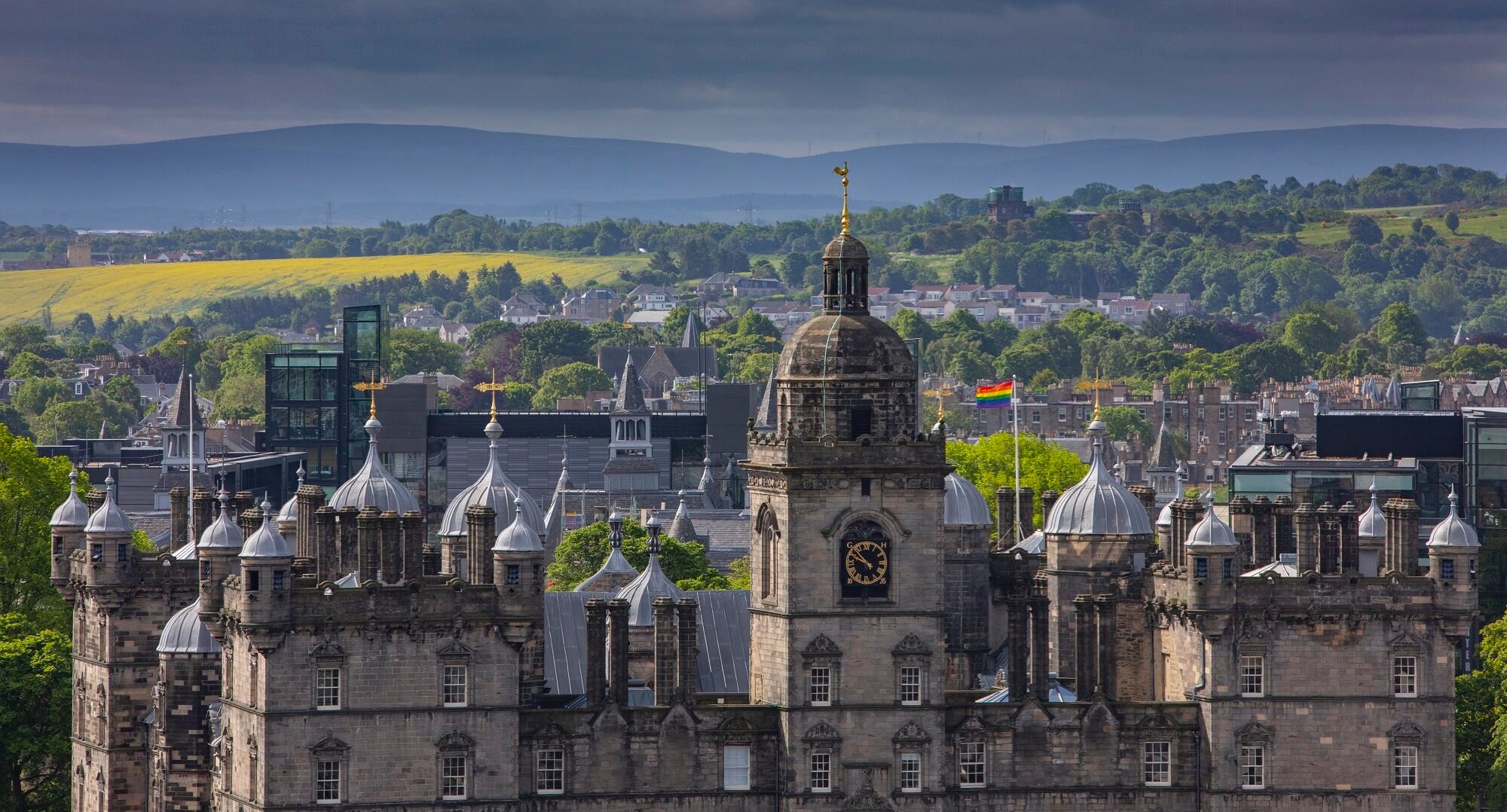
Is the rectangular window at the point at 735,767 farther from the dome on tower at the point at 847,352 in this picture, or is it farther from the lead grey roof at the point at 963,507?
the lead grey roof at the point at 963,507

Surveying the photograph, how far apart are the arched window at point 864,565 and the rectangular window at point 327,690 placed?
726 inches

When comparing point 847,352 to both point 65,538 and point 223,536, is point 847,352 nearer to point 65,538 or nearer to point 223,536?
point 223,536

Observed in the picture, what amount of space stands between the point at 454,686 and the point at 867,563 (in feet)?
50.8

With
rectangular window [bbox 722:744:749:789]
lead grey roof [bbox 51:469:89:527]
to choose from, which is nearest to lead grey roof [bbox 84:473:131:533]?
lead grey roof [bbox 51:469:89:527]

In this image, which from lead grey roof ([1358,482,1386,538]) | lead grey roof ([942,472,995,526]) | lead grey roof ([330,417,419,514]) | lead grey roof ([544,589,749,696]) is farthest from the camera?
lead grey roof ([942,472,995,526])

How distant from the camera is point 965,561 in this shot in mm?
140375

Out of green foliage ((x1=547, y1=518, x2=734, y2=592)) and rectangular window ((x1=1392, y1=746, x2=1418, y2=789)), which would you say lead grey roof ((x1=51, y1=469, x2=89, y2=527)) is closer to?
green foliage ((x1=547, y1=518, x2=734, y2=592))

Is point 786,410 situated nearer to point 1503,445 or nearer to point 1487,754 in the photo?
point 1487,754

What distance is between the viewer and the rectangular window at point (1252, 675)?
12406 centimetres

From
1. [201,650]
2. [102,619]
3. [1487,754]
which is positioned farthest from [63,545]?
[1487,754]

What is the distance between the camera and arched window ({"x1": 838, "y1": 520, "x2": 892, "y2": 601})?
12269 cm

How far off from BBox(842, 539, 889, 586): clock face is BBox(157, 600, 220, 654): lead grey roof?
79.4ft

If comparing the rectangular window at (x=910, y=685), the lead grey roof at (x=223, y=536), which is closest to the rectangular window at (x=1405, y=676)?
the rectangular window at (x=910, y=685)

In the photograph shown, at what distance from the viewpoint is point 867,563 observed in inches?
4833
